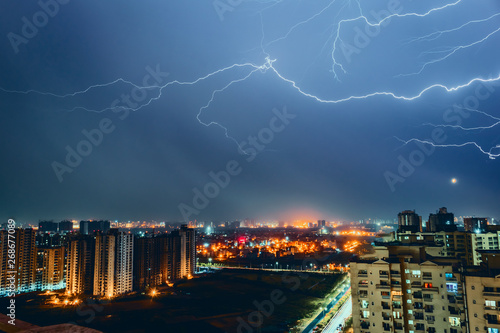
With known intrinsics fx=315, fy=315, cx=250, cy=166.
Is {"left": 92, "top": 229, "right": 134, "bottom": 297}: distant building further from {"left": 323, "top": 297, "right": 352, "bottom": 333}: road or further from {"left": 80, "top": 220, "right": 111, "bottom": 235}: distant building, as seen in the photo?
{"left": 80, "top": 220, "right": 111, "bottom": 235}: distant building

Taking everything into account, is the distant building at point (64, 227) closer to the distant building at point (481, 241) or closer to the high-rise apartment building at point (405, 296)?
the distant building at point (481, 241)

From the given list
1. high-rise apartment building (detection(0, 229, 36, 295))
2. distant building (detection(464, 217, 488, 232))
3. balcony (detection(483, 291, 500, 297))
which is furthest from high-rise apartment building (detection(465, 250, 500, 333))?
high-rise apartment building (detection(0, 229, 36, 295))

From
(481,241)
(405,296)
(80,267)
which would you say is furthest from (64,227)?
(405,296)

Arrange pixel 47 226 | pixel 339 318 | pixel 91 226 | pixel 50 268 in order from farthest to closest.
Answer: pixel 91 226, pixel 47 226, pixel 50 268, pixel 339 318

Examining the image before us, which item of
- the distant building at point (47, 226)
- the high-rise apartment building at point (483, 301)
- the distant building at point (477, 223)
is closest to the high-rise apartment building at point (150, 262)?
the high-rise apartment building at point (483, 301)

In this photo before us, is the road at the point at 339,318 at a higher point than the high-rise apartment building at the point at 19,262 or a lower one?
lower

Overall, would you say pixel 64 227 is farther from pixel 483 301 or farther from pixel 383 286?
pixel 483 301
